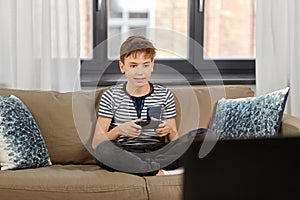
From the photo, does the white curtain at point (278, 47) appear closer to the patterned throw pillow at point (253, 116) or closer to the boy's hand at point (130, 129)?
the patterned throw pillow at point (253, 116)

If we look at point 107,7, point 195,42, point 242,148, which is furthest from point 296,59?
point 242,148

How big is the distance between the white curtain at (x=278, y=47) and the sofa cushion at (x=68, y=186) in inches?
52.6

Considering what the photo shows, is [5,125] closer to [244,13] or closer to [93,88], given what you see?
[93,88]

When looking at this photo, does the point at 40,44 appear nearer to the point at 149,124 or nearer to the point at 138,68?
the point at 138,68

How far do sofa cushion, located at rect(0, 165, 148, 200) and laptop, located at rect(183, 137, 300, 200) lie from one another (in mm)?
1663

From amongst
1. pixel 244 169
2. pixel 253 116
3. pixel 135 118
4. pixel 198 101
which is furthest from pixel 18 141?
pixel 244 169

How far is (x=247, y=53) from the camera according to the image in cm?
380

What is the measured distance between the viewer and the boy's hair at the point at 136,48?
8.84ft

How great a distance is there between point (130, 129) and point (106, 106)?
0.18 m

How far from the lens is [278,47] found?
349 cm

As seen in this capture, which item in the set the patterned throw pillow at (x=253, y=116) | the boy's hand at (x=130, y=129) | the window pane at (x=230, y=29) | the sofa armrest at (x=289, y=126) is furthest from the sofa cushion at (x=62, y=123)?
the window pane at (x=230, y=29)

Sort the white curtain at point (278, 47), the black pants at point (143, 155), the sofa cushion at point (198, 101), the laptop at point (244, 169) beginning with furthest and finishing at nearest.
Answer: the white curtain at point (278, 47), the sofa cushion at point (198, 101), the black pants at point (143, 155), the laptop at point (244, 169)

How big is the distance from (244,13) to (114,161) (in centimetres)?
163

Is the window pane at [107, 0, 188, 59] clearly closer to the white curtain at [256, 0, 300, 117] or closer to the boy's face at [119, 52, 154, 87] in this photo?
the white curtain at [256, 0, 300, 117]
